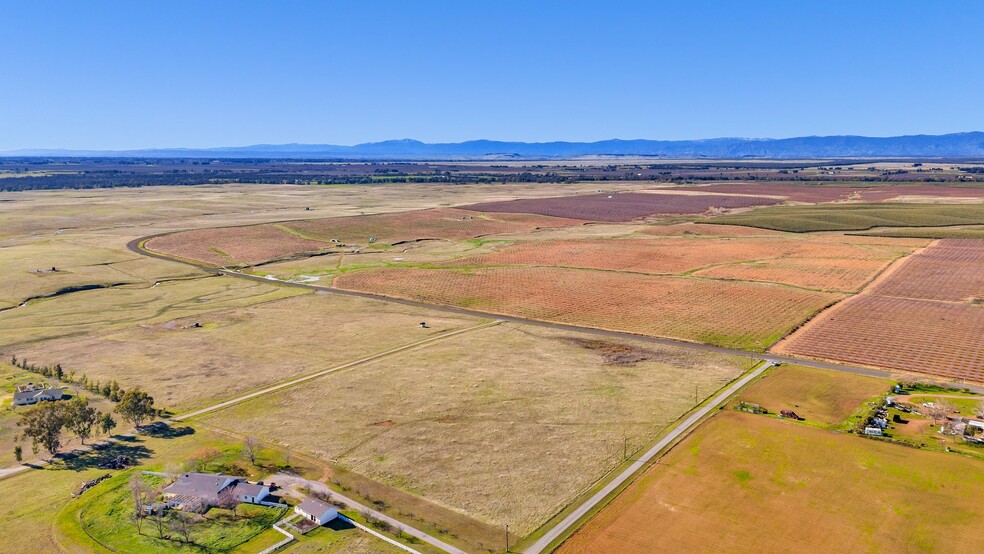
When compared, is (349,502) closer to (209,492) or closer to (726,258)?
(209,492)

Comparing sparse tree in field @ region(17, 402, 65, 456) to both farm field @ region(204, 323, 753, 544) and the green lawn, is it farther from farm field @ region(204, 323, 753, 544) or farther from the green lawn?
farm field @ region(204, 323, 753, 544)

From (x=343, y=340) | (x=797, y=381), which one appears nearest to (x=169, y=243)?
(x=343, y=340)

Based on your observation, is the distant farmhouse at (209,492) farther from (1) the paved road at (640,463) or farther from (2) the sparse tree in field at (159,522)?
(1) the paved road at (640,463)

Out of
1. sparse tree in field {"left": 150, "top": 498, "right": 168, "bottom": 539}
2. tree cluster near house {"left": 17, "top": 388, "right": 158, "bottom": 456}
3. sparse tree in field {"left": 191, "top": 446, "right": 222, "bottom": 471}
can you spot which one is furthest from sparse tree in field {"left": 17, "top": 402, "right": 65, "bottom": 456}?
sparse tree in field {"left": 150, "top": 498, "right": 168, "bottom": 539}

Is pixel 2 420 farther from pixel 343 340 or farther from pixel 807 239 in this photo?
pixel 807 239

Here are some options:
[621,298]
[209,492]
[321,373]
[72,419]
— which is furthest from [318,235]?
[209,492]

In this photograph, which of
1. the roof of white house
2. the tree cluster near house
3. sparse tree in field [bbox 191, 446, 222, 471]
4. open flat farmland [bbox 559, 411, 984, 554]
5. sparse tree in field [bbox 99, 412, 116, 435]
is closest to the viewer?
open flat farmland [bbox 559, 411, 984, 554]
